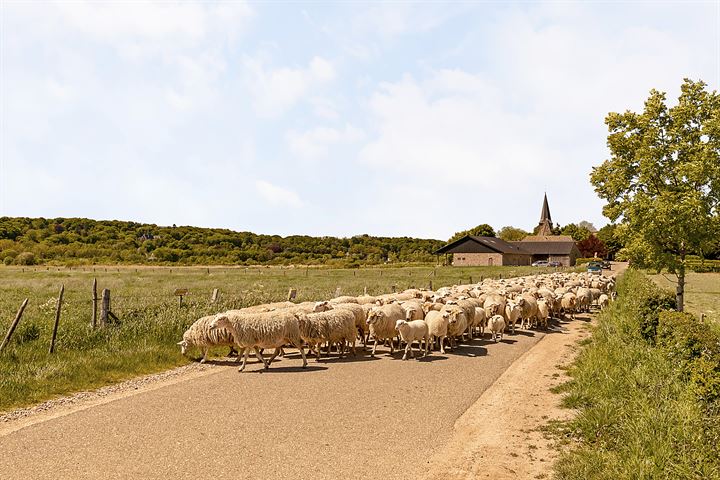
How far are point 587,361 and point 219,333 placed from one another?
10.2 m

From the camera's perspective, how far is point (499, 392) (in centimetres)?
1046

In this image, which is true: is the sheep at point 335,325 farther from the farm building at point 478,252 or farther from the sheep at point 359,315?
the farm building at point 478,252

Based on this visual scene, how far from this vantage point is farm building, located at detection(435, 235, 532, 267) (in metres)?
79.6

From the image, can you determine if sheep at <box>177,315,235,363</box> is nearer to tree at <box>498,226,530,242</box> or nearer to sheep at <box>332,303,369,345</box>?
sheep at <box>332,303,369,345</box>

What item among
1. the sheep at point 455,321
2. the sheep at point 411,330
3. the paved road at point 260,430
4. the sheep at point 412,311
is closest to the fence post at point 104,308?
the paved road at point 260,430

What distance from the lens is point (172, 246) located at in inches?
4235

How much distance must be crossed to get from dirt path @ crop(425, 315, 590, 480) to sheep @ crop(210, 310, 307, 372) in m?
5.51

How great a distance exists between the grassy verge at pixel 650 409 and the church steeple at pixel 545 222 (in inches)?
5096

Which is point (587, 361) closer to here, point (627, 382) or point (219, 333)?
point (627, 382)

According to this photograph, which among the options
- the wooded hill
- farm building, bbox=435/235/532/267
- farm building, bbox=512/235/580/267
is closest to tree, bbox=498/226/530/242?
the wooded hill

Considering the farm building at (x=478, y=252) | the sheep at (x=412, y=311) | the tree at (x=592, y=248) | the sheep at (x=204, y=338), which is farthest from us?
the tree at (x=592, y=248)

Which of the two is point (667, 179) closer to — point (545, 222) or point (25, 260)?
point (25, 260)

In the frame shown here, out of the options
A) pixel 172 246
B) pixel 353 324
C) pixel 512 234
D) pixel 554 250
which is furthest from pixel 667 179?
pixel 512 234

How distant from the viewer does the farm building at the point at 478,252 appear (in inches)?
3135
